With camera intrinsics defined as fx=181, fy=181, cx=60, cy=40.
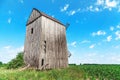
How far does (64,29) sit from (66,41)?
1.99 meters

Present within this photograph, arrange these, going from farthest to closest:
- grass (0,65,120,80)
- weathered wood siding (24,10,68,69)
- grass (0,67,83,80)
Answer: weathered wood siding (24,10,68,69), grass (0,65,120,80), grass (0,67,83,80)

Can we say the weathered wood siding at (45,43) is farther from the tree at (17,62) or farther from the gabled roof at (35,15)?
the tree at (17,62)

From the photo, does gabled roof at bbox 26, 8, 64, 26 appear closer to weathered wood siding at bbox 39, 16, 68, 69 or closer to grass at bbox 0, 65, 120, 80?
weathered wood siding at bbox 39, 16, 68, 69

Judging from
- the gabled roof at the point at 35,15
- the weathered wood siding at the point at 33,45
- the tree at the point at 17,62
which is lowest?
the tree at the point at 17,62

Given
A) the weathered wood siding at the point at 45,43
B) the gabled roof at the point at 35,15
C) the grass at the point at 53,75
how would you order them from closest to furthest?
the grass at the point at 53,75 → the weathered wood siding at the point at 45,43 → the gabled roof at the point at 35,15

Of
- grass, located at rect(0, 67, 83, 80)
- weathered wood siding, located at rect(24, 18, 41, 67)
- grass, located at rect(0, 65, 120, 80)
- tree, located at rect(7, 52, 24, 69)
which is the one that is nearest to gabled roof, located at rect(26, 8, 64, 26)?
weathered wood siding, located at rect(24, 18, 41, 67)

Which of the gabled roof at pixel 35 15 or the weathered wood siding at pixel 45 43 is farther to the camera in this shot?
the gabled roof at pixel 35 15

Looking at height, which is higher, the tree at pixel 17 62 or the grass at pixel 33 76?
the tree at pixel 17 62

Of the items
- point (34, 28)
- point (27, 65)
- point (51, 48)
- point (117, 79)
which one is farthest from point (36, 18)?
point (117, 79)

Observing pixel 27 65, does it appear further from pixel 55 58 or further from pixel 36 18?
pixel 36 18

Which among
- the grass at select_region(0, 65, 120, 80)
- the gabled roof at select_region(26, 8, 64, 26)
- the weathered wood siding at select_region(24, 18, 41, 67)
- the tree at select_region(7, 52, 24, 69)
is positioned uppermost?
the gabled roof at select_region(26, 8, 64, 26)

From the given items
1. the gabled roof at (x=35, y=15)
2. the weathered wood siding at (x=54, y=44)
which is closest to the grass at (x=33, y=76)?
the weathered wood siding at (x=54, y=44)

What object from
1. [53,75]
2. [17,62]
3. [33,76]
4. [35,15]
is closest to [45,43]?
[35,15]

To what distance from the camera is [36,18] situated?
26.3 m
